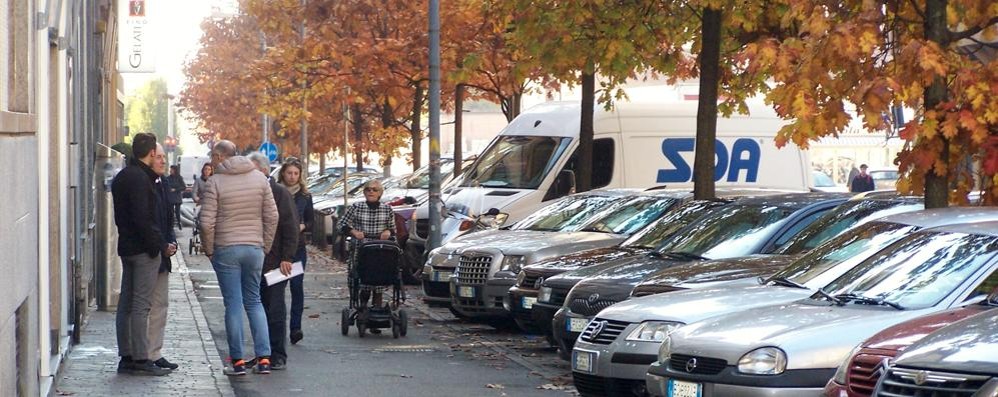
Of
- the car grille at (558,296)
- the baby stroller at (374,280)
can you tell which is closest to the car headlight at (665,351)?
the car grille at (558,296)

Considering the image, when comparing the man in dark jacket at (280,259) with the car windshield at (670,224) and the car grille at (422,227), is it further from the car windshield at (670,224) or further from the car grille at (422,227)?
the car grille at (422,227)

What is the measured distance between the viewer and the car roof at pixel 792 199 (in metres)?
13.7

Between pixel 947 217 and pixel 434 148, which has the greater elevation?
pixel 434 148

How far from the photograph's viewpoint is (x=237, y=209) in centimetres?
1241

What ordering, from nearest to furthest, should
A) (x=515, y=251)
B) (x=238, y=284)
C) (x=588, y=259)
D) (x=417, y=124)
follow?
1. (x=238, y=284)
2. (x=588, y=259)
3. (x=515, y=251)
4. (x=417, y=124)

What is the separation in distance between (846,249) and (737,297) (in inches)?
28.5

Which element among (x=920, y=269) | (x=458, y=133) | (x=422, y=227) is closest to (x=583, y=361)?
(x=920, y=269)

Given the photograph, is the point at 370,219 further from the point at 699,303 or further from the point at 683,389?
the point at 683,389

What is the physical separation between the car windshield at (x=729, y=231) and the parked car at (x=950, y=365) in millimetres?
6310

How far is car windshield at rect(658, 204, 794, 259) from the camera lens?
13.3m

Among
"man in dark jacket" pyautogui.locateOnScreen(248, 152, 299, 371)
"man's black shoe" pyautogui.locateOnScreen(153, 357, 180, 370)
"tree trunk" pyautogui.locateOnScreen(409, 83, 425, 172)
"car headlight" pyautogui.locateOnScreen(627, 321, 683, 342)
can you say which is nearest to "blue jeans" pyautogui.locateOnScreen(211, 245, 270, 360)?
"man's black shoe" pyautogui.locateOnScreen(153, 357, 180, 370)

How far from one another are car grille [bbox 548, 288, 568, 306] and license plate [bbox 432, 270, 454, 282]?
13.6 ft

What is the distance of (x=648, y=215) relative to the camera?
57.8 feet

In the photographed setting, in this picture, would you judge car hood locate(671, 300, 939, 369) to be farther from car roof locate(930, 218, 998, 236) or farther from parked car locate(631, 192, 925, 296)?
parked car locate(631, 192, 925, 296)
